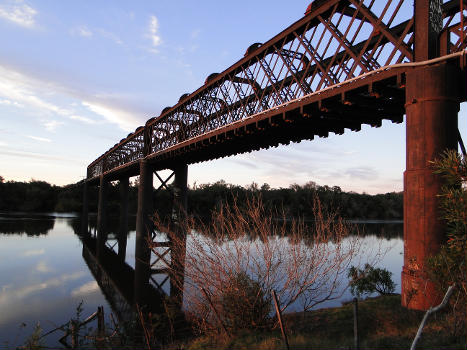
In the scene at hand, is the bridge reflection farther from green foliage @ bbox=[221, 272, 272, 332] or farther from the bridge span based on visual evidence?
the bridge span

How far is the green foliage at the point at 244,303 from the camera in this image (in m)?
9.84

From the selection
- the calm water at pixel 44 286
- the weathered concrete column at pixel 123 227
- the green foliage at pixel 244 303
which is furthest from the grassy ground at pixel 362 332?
the weathered concrete column at pixel 123 227

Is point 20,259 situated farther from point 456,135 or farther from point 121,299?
point 456,135

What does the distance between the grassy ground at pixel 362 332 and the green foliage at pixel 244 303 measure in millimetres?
354

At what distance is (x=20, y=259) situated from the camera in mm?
32969

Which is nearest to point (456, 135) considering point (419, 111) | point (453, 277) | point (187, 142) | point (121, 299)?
point (419, 111)

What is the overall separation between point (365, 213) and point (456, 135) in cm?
10048

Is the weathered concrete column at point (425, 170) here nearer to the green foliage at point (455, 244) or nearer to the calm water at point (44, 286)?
the calm water at point (44, 286)

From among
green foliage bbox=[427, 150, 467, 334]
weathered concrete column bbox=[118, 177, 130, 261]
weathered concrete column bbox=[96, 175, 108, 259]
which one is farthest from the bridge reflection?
green foliage bbox=[427, 150, 467, 334]

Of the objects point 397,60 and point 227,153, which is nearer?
point 397,60

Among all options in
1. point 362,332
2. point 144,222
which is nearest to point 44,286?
point 144,222

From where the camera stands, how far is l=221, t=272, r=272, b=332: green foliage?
9844 millimetres

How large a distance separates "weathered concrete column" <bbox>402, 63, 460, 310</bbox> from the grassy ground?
61cm

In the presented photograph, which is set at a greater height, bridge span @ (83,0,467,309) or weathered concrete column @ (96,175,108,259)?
bridge span @ (83,0,467,309)
